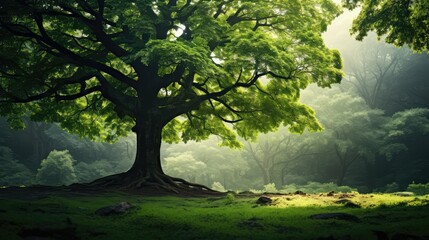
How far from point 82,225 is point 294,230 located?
14.2ft

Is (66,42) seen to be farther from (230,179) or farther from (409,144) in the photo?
(230,179)

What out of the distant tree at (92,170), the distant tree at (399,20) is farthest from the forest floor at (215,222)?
the distant tree at (92,170)

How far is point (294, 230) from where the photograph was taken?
7.51 metres

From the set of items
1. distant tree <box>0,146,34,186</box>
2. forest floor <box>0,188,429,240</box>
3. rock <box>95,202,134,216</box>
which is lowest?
forest floor <box>0,188,429,240</box>

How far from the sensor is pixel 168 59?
12281 millimetres

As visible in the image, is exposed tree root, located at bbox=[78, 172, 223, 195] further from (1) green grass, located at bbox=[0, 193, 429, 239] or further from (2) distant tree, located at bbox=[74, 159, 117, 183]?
(2) distant tree, located at bbox=[74, 159, 117, 183]

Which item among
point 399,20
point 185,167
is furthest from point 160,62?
point 185,167

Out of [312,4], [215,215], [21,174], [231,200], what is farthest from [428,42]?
[21,174]

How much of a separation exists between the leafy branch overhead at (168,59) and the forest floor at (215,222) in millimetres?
4945

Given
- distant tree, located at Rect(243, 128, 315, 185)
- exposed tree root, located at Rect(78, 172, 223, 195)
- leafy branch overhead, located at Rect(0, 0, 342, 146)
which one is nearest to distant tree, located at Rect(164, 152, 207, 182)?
distant tree, located at Rect(243, 128, 315, 185)

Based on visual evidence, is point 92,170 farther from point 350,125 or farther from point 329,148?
point 350,125

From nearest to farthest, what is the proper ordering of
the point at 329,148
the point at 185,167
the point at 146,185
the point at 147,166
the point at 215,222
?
the point at 215,222
the point at 146,185
the point at 147,166
the point at 329,148
the point at 185,167

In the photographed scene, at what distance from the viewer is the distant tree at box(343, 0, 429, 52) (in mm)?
11602

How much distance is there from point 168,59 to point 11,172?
130 ft
